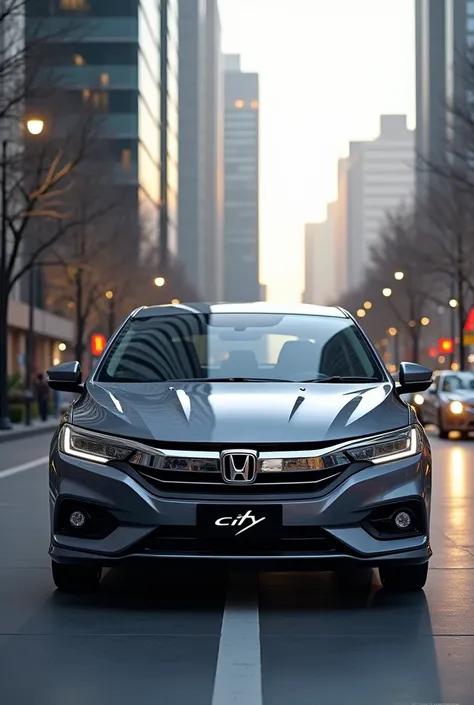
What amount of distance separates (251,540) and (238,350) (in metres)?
1.81

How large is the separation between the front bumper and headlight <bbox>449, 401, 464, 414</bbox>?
24.9 metres

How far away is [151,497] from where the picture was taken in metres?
7.13

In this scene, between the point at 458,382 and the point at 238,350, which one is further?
the point at 458,382

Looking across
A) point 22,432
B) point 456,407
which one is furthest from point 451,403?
point 22,432

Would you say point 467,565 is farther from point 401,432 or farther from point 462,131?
point 462,131

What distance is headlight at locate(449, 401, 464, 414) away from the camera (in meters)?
32.0

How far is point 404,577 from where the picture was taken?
26.3ft

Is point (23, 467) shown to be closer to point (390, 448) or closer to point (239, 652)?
point (390, 448)

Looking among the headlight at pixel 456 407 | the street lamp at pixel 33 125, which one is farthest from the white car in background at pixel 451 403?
the street lamp at pixel 33 125

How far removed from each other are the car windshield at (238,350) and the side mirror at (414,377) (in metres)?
0.19

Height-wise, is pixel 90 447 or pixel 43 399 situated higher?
pixel 90 447

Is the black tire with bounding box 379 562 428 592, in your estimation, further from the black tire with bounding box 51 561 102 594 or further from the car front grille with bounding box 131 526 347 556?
the black tire with bounding box 51 561 102 594

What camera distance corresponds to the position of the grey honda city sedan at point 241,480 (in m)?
7.12

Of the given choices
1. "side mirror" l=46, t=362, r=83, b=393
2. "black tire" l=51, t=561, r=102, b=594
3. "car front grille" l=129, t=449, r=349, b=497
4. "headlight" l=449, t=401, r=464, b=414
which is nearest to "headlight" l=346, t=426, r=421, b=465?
"car front grille" l=129, t=449, r=349, b=497
